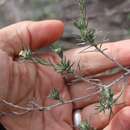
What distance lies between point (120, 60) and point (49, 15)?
1188 mm

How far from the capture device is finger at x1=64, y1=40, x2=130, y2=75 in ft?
6.49

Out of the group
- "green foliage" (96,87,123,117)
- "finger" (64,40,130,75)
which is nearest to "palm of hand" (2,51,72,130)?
"finger" (64,40,130,75)

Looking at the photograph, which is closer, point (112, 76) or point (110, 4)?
point (112, 76)

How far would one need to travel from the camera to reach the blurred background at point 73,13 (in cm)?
290

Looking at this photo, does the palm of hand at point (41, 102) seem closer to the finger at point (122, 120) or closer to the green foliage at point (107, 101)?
the finger at point (122, 120)

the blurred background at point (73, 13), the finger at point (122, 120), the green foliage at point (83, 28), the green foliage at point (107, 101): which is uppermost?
the green foliage at point (83, 28)

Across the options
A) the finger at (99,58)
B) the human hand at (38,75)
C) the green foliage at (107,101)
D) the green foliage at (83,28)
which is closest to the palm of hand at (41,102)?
the human hand at (38,75)

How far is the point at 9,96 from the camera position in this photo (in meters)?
1.89

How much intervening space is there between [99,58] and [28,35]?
327 mm

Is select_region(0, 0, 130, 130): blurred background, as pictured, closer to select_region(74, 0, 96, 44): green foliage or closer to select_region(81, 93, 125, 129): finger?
select_region(81, 93, 125, 129): finger

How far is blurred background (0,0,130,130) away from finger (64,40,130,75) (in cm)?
79

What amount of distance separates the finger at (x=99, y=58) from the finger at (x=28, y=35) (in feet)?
0.44

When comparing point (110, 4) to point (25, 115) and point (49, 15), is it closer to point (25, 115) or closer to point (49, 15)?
point (49, 15)

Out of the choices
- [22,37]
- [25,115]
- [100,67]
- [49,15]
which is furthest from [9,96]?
[49,15]
